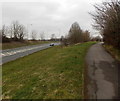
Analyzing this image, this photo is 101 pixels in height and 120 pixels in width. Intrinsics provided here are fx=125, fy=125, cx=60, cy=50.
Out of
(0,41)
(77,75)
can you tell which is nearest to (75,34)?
(0,41)

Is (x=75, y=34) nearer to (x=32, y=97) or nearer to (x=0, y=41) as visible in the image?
(x=0, y=41)

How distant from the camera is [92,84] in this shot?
19.9ft

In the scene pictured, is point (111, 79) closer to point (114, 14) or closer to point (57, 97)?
point (57, 97)

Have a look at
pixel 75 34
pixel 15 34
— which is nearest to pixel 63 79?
pixel 75 34

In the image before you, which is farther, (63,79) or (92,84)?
(63,79)

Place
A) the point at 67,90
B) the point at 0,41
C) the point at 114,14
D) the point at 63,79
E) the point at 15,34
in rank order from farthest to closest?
the point at 15,34 < the point at 0,41 < the point at 114,14 < the point at 63,79 < the point at 67,90

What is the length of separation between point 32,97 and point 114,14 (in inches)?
418

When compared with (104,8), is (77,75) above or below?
below

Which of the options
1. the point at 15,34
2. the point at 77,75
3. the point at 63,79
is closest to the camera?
the point at 63,79

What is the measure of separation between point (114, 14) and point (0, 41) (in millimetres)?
40026

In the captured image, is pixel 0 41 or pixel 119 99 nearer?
pixel 119 99

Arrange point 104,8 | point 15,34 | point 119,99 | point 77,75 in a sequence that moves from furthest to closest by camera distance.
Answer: point 15,34
point 104,8
point 77,75
point 119,99

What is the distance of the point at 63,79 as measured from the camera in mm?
6516

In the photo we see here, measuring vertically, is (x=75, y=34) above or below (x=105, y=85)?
above
